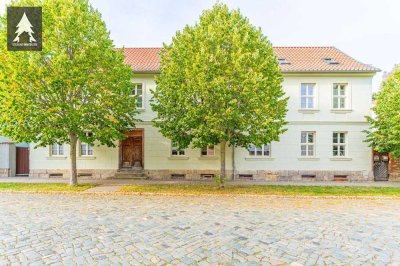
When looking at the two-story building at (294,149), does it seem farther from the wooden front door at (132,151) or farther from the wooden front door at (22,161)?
the wooden front door at (22,161)

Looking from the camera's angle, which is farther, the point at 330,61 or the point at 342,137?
the point at 330,61

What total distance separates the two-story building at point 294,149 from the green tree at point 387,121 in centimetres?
89

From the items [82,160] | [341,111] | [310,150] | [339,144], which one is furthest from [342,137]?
[82,160]

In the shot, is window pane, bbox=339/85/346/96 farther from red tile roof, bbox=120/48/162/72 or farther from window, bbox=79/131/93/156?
window, bbox=79/131/93/156

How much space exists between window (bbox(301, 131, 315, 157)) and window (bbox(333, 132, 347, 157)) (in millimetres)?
1479

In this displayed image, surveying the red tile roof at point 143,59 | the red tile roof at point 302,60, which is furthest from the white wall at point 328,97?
the red tile roof at point 143,59

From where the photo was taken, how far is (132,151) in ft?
57.9

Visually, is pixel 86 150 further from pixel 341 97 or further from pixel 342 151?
pixel 341 97

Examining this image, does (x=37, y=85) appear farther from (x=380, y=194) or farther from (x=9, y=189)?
(x=380, y=194)

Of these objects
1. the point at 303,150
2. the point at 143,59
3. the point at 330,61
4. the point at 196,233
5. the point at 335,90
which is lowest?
the point at 196,233

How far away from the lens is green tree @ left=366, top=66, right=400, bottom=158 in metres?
14.2

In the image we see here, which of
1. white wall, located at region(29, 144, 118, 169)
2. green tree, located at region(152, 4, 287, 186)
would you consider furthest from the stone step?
green tree, located at region(152, 4, 287, 186)

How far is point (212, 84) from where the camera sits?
1124 cm

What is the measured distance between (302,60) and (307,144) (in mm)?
6510
